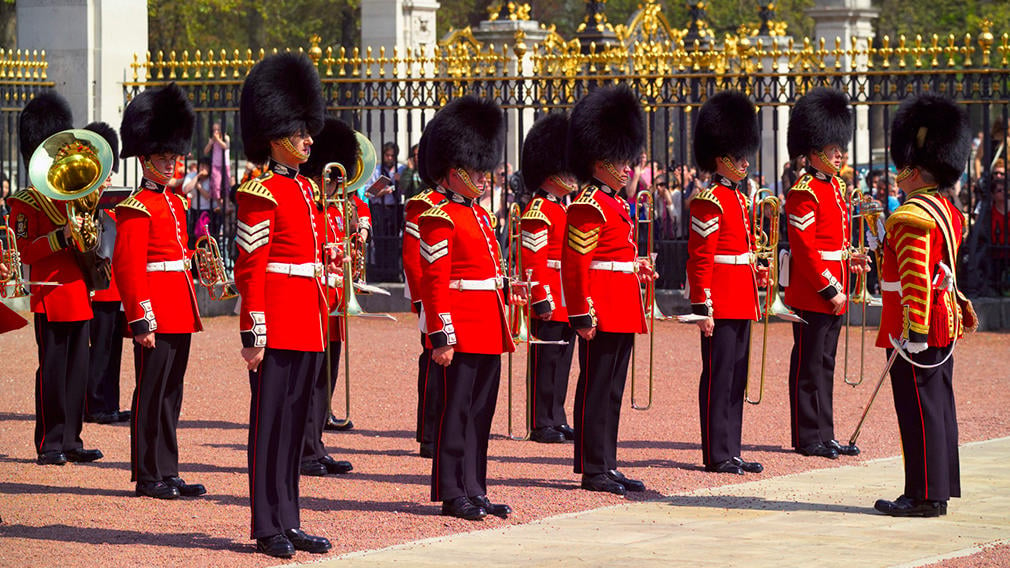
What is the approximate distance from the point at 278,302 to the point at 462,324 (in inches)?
37.8

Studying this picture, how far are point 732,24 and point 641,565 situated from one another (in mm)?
34819

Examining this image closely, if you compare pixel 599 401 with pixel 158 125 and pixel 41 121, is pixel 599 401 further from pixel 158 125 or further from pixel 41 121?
pixel 41 121

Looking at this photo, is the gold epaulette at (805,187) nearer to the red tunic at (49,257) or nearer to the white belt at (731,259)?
the white belt at (731,259)

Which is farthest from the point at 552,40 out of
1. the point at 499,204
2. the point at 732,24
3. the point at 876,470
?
the point at 732,24

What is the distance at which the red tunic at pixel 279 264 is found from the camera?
287 inches

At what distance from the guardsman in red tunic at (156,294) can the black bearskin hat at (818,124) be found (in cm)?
314

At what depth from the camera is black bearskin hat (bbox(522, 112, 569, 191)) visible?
10.6 m

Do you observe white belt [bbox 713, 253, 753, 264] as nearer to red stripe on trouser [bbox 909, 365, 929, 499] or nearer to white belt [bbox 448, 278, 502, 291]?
red stripe on trouser [bbox 909, 365, 929, 499]

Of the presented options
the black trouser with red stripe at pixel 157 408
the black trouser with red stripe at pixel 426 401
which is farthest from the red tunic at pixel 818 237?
the black trouser with red stripe at pixel 157 408

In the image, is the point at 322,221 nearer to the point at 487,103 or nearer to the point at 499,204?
the point at 487,103

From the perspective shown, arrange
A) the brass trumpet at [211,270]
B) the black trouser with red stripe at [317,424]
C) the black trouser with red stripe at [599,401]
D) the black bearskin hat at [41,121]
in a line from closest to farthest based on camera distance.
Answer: the black trouser with red stripe at [599,401]
the black trouser with red stripe at [317,424]
the brass trumpet at [211,270]
the black bearskin hat at [41,121]

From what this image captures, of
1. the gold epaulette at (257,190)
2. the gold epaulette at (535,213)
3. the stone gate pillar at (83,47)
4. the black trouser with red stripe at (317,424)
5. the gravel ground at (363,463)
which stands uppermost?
the stone gate pillar at (83,47)

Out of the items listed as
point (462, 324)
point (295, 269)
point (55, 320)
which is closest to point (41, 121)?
point (55, 320)

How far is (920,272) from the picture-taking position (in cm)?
802
